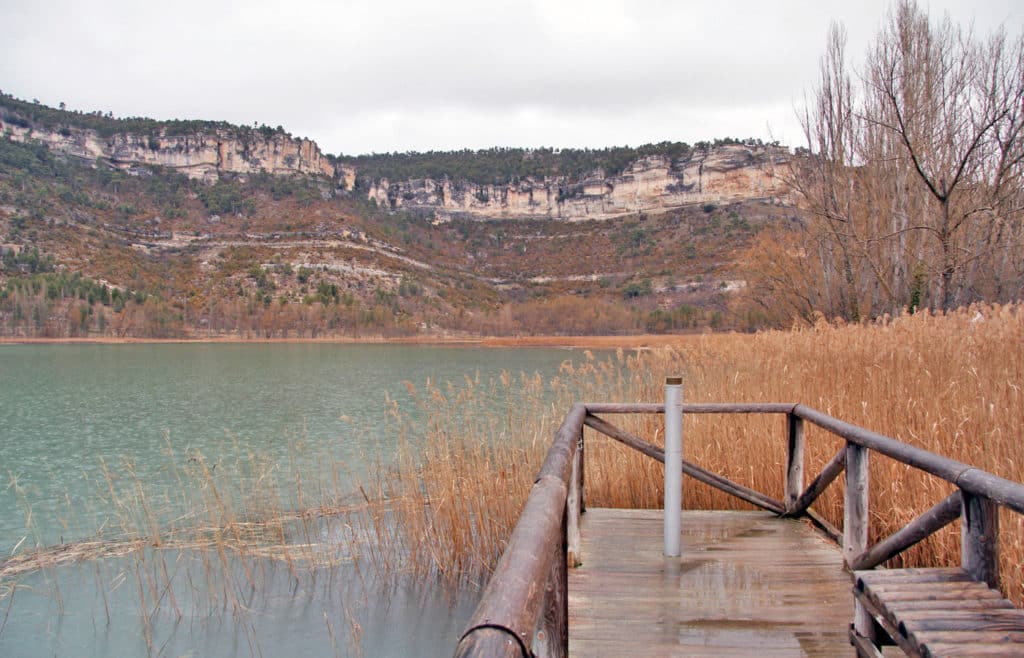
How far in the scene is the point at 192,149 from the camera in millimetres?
109250

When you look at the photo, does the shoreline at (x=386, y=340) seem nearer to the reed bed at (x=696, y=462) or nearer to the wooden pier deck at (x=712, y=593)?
the reed bed at (x=696, y=462)

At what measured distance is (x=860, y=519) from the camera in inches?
127

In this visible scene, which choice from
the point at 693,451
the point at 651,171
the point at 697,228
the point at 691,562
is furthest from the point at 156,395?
the point at 651,171

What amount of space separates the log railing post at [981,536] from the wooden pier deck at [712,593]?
0.88 meters

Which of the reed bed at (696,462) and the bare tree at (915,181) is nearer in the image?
the reed bed at (696,462)

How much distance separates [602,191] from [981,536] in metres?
115

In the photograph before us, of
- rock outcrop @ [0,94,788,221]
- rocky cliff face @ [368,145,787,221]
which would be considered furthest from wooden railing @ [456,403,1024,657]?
rock outcrop @ [0,94,788,221]

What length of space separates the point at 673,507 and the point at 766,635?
2.67 ft

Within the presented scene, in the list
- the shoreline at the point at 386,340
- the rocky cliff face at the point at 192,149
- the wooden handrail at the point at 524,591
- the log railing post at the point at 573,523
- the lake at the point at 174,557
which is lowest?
the shoreline at the point at 386,340

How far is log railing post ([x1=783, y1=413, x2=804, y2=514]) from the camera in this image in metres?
4.35

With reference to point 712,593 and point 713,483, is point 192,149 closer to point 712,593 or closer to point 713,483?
point 713,483

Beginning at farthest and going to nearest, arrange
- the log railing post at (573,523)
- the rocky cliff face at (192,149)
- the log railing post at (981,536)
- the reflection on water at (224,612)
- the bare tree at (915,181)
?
the rocky cliff face at (192,149) → the bare tree at (915,181) → the reflection on water at (224,612) → the log railing post at (573,523) → the log railing post at (981,536)

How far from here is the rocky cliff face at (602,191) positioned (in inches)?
3871

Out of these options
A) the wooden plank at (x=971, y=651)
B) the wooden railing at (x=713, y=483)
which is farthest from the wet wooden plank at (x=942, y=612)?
the wooden railing at (x=713, y=483)
